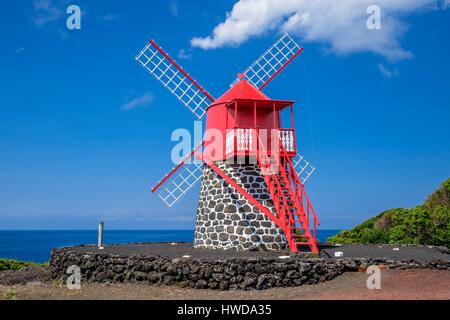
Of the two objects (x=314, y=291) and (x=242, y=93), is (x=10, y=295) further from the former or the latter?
(x=242, y=93)

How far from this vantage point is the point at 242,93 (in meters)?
18.8

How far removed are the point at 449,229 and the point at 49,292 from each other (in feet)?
59.8

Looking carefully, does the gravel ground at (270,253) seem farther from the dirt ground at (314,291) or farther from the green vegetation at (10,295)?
the green vegetation at (10,295)

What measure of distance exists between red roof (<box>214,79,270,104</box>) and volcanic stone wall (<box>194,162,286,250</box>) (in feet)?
8.39

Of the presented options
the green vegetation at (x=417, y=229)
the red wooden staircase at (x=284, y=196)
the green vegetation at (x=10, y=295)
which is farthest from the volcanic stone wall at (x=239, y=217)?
the green vegetation at (x=417, y=229)

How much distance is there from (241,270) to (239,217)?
441 cm

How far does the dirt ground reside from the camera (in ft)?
36.8
